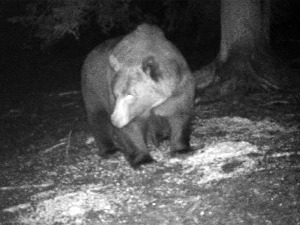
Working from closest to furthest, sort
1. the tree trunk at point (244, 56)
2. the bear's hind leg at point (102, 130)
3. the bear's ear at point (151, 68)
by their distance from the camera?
the bear's ear at point (151, 68) < the bear's hind leg at point (102, 130) < the tree trunk at point (244, 56)

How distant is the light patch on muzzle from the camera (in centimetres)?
480

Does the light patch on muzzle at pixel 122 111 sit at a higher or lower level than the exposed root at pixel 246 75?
higher

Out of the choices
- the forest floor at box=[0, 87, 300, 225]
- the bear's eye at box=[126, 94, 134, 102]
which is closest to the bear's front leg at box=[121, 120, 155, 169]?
the forest floor at box=[0, 87, 300, 225]

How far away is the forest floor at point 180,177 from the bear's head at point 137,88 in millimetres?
699

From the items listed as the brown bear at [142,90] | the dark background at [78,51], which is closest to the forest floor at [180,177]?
the brown bear at [142,90]

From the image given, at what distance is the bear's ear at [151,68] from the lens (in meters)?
4.71

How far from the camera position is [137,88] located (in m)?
4.76

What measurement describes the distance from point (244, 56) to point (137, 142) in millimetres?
3109

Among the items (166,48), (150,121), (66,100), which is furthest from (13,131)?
(166,48)

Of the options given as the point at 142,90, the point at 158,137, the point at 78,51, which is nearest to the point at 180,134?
the point at 158,137

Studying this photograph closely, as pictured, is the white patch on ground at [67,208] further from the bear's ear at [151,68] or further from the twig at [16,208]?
the bear's ear at [151,68]

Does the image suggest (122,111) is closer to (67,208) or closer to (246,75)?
(67,208)

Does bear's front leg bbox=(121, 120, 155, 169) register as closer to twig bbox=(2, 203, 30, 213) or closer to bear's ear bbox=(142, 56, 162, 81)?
bear's ear bbox=(142, 56, 162, 81)

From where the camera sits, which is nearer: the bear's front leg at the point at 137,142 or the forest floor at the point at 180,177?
the forest floor at the point at 180,177
